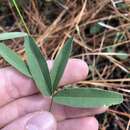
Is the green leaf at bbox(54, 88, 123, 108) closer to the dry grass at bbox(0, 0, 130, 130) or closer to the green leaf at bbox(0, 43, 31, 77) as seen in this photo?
the green leaf at bbox(0, 43, 31, 77)

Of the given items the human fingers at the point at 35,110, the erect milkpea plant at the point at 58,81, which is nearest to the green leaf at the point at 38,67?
the erect milkpea plant at the point at 58,81

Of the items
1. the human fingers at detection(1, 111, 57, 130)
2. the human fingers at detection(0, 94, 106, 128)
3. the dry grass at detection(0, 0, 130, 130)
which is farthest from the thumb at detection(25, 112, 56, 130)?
the dry grass at detection(0, 0, 130, 130)

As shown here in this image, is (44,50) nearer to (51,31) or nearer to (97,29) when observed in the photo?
(51,31)

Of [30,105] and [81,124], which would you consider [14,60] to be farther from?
[81,124]

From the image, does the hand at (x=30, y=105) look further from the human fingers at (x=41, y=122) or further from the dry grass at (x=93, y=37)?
the dry grass at (x=93, y=37)

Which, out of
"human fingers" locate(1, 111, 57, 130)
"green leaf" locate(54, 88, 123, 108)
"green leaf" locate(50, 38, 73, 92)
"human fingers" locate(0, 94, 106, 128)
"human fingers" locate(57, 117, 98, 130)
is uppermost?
"green leaf" locate(50, 38, 73, 92)

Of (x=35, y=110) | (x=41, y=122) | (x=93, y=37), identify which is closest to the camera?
(x=41, y=122)

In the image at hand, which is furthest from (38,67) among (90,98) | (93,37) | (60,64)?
(93,37)
